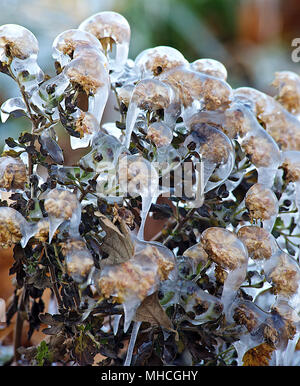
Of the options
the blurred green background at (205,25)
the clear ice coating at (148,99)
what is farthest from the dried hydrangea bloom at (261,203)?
the blurred green background at (205,25)

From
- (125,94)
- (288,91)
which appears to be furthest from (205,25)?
(125,94)

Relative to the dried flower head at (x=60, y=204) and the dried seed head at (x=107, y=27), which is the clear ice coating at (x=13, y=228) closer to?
the dried flower head at (x=60, y=204)

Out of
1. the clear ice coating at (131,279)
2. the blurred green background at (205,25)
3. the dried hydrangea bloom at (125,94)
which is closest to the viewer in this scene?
the clear ice coating at (131,279)

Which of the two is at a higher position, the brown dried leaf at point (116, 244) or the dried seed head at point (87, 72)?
the dried seed head at point (87, 72)

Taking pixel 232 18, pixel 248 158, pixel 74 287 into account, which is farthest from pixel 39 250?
pixel 232 18

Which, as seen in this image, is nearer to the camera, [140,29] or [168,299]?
[168,299]

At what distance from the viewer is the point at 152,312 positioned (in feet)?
1.33

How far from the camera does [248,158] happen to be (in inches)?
20.0

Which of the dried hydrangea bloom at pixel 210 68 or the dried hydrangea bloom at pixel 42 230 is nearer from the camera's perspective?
the dried hydrangea bloom at pixel 42 230

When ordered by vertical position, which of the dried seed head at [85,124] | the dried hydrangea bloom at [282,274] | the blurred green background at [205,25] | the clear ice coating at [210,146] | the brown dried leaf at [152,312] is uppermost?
the blurred green background at [205,25]

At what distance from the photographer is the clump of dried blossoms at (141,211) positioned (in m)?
0.41

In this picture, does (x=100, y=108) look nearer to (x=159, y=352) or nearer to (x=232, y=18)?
(x=159, y=352)

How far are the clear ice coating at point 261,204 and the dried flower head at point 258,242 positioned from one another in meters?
0.02

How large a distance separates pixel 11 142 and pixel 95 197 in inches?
3.5
